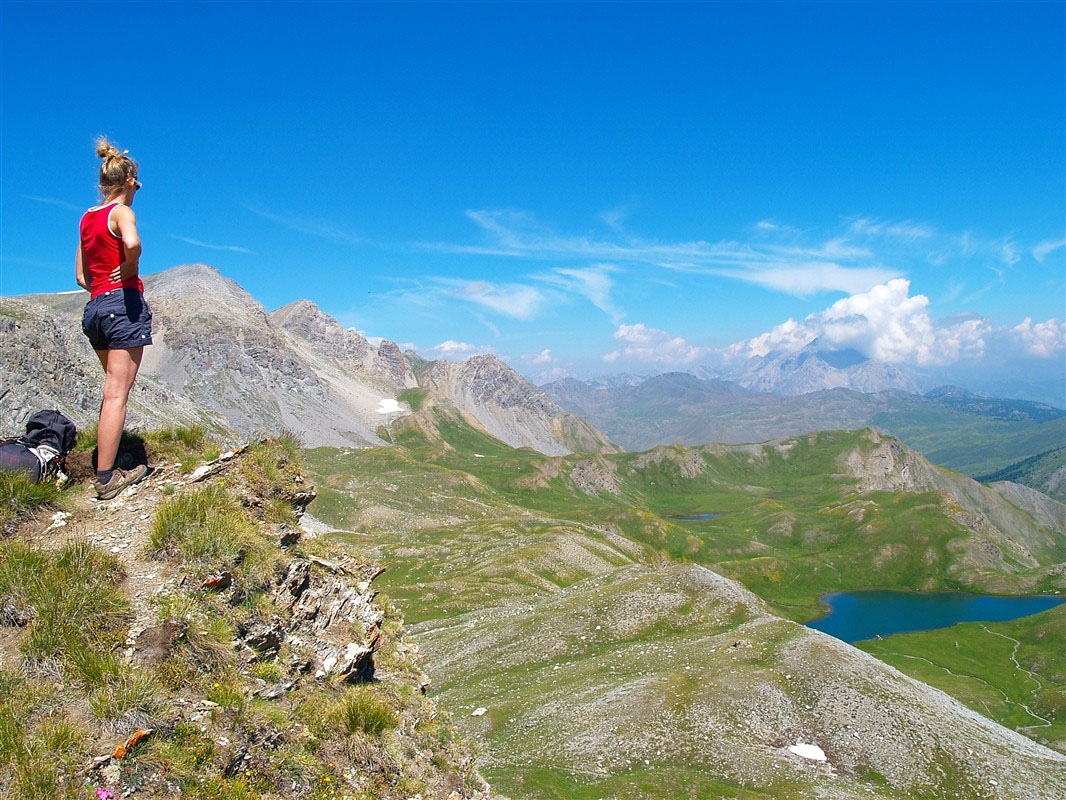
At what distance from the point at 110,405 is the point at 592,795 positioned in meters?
38.1

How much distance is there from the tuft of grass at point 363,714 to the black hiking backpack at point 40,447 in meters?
7.79

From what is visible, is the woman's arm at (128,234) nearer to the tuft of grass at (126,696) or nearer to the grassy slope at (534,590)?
the tuft of grass at (126,696)

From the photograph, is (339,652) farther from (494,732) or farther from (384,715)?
(494,732)

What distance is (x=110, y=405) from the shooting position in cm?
1134

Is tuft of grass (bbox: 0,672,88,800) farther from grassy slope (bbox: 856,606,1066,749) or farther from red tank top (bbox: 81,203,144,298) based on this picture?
grassy slope (bbox: 856,606,1066,749)

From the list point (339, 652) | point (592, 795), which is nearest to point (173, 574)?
point (339, 652)

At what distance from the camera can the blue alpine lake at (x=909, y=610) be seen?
147500mm

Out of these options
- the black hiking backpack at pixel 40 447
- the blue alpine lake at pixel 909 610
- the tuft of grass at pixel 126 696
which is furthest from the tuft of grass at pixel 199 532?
the blue alpine lake at pixel 909 610

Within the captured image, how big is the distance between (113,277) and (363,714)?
410 inches

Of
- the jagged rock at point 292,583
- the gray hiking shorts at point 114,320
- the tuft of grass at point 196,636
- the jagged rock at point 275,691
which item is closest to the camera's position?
the tuft of grass at point 196,636

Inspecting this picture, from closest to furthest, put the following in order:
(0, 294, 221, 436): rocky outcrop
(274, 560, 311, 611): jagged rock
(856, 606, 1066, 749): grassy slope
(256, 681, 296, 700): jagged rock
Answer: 1. (256, 681, 296, 700): jagged rock
2. (274, 560, 311, 611): jagged rock
3. (856, 606, 1066, 749): grassy slope
4. (0, 294, 221, 436): rocky outcrop

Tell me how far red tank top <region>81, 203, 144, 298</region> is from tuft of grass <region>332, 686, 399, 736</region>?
9663mm

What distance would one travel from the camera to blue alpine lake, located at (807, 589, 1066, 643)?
484 ft

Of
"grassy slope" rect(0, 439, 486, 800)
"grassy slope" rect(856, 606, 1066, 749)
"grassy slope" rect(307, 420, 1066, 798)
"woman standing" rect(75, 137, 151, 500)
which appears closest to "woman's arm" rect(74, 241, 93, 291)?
"woman standing" rect(75, 137, 151, 500)
